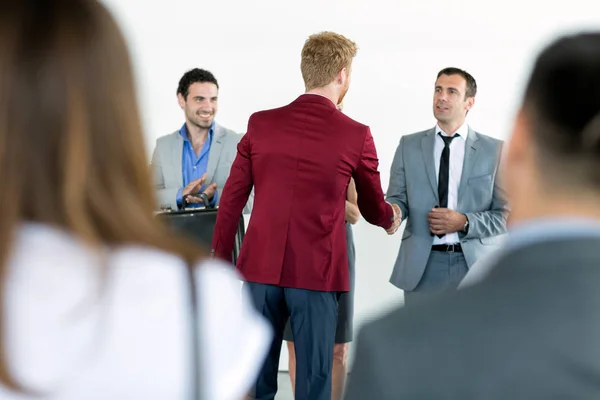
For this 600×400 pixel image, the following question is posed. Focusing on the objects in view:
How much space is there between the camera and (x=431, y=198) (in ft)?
13.7

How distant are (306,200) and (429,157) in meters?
1.15

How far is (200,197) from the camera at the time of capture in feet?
13.7

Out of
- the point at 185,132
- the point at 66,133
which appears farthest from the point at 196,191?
the point at 66,133

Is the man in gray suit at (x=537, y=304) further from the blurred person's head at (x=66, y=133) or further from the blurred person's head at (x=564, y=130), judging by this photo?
the blurred person's head at (x=66, y=133)

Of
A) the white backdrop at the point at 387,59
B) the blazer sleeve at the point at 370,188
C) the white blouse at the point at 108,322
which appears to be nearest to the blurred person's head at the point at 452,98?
the blazer sleeve at the point at 370,188

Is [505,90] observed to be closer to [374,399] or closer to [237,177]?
[237,177]

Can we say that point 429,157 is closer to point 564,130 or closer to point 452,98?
point 452,98

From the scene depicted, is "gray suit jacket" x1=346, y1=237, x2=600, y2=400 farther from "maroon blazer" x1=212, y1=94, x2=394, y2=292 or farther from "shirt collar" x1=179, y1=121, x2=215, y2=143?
"shirt collar" x1=179, y1=121, x2=215, y2=143

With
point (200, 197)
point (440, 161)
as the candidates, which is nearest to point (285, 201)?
point (200, 197)

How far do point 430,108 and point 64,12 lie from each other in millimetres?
4754

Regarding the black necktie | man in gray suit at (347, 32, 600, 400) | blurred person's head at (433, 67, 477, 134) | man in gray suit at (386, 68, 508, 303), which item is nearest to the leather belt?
man in gray suit at (386, 68, 508, 303)

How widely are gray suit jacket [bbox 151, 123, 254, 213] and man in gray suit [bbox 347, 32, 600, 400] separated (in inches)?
138

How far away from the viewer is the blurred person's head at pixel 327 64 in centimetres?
342

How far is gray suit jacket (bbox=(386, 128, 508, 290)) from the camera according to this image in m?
4.08
